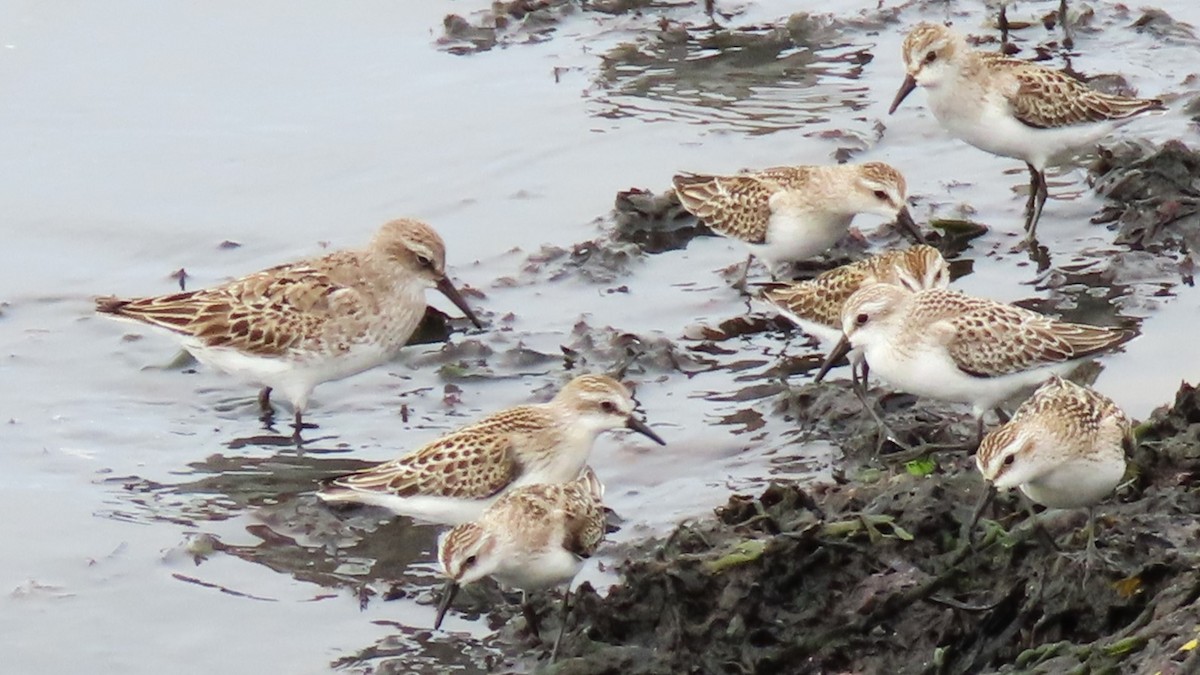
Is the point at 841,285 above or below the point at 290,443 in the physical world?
above

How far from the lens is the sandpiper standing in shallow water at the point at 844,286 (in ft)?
31.0

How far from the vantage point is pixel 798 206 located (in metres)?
10.7

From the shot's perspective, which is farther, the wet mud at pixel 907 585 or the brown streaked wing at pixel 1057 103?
the brown streaked wing at pixel 1057 103

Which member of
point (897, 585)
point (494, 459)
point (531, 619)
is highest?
point (897, 585)

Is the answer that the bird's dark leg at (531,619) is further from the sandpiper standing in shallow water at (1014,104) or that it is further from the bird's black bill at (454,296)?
the sandpiper standing in shallow water at (1014,104)

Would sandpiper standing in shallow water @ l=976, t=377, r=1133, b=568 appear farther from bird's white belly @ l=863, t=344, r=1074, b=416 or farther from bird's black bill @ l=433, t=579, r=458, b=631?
bird's black bill @ l=433, t=579, r=458, b=631

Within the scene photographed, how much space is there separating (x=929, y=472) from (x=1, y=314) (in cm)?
567

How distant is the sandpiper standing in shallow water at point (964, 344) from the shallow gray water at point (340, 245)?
60 centimetres

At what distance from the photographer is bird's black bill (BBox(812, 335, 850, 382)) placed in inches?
356

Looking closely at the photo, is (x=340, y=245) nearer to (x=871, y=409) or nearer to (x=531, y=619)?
(x=871, y=409)

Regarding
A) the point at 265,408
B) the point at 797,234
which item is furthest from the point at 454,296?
the point at 797,234

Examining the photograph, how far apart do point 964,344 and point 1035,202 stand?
3.36m

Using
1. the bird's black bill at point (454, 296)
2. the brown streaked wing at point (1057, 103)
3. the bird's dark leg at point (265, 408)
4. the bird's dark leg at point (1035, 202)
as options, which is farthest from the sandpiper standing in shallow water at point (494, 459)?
the brown streaked wing at point (1057, 103)

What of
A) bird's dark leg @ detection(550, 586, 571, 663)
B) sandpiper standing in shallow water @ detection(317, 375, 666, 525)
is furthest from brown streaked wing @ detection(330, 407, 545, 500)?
bird's dark leg @ detection(550, 586, 571, 663)
